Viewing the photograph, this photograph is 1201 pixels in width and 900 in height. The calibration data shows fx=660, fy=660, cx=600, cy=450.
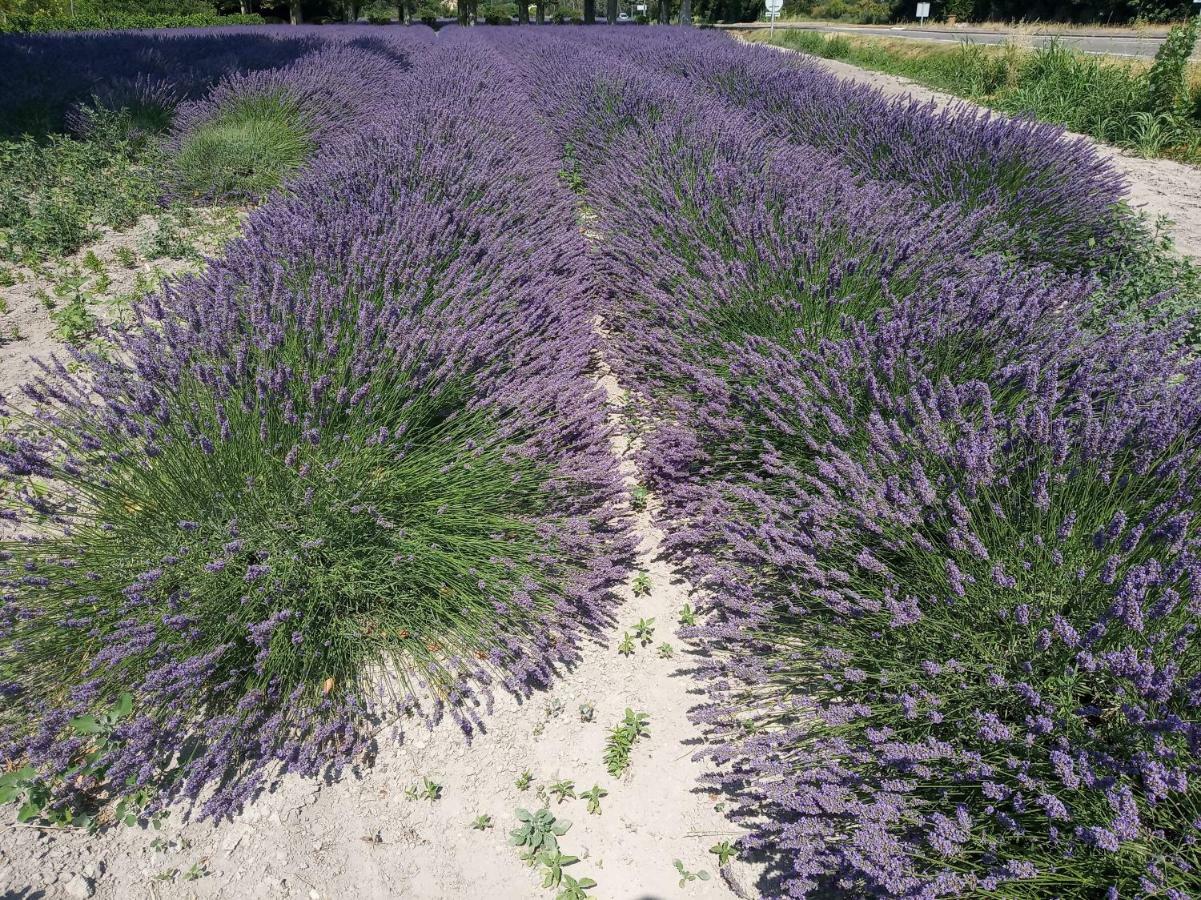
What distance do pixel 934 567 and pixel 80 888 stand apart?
6.41ft

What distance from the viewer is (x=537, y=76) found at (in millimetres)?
9367

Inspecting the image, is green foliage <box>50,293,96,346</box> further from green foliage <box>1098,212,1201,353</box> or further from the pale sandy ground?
green foliage <box>1098,212,1201,353</box>

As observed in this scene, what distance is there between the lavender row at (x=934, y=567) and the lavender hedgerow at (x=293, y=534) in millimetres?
507

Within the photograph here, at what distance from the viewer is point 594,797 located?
5.35 feet

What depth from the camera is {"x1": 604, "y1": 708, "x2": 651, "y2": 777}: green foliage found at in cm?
171

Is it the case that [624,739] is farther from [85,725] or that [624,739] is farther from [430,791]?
[85,725]

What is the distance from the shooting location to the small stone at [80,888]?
1.37 metres

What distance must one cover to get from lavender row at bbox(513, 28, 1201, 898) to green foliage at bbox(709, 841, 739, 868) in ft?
0.25

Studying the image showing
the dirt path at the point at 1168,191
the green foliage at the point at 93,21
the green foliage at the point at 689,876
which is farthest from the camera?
the green foliage at the point at 93,21

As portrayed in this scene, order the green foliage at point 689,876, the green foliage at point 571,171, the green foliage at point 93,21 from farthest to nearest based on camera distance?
the green foliage at point 93,21
the green foliage at point 571,171
the green foliage at point 689,876

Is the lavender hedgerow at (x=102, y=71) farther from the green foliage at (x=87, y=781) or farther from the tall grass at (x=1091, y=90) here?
the tall grass at (x=1091, y=90)

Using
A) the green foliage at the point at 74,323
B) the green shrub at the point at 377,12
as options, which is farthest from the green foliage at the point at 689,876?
the green shrub at the point at 377,12

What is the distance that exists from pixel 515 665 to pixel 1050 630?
3.96 feet

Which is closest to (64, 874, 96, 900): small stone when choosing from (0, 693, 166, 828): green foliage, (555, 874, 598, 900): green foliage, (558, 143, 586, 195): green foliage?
(0, 693, 166, 828): green foliage
